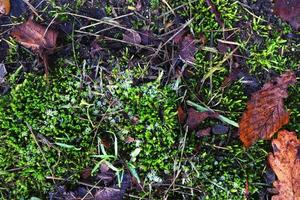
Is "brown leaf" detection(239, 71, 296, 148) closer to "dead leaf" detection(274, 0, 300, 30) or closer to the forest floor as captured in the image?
the forest floor

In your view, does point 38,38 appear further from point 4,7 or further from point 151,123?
point 151,123

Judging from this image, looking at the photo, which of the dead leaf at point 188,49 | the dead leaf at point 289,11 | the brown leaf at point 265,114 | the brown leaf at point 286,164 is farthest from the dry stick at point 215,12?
the brown leaf at point 286,164

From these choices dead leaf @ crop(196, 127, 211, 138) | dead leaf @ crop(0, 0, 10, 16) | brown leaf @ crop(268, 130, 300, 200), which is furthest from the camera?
dead leaf @ crop(0, 0, 10, 16)

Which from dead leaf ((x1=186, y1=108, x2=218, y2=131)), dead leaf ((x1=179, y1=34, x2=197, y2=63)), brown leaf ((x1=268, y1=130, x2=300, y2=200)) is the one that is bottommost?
brown leaf ((x1=268, y1=130, x2=300, y2=200))

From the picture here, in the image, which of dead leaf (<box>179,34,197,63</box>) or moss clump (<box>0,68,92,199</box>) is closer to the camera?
moss clump (<box>0,68,92,199</box>)

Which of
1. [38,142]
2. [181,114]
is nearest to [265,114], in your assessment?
[181,114]

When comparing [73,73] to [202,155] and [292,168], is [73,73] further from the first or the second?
[292,168]

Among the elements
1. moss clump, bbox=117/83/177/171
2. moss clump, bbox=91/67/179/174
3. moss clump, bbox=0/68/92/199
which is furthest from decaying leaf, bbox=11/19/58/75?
moss clump, bbox=117/83/177/171
